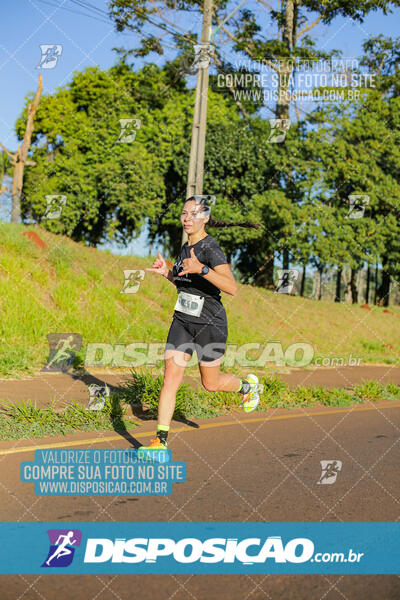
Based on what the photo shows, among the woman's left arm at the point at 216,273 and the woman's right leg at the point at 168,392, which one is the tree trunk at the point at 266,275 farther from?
the woman's left arm at the point at 216,273

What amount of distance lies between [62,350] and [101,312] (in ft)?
9.39

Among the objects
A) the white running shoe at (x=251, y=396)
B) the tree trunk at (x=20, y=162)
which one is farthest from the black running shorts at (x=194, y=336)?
the tree trunk at (x=20, y=162)

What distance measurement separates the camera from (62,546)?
383 cm

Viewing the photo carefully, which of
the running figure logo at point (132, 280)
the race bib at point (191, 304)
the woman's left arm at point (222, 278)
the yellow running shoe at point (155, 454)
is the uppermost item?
the woman's left arm at point (222, 278)

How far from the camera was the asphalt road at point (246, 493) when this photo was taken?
11.1ft

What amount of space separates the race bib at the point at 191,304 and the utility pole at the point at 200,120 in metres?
9.94

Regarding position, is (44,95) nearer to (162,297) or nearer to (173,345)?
(162,297)

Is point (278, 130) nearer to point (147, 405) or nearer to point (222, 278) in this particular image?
point (147, 405)

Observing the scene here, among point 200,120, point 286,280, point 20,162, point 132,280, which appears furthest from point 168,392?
point 20,162

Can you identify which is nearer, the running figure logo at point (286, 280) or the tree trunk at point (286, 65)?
the running figure logo at point (286, 280)

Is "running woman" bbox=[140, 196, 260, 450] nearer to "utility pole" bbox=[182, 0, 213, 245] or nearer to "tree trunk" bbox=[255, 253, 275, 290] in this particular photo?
"utility pole" bbox=[182, 0, 213, 245]

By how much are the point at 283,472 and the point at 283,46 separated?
85.1ft

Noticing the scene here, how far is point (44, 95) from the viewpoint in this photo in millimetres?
39562

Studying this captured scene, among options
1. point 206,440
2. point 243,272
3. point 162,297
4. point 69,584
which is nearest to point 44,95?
point 243,272
